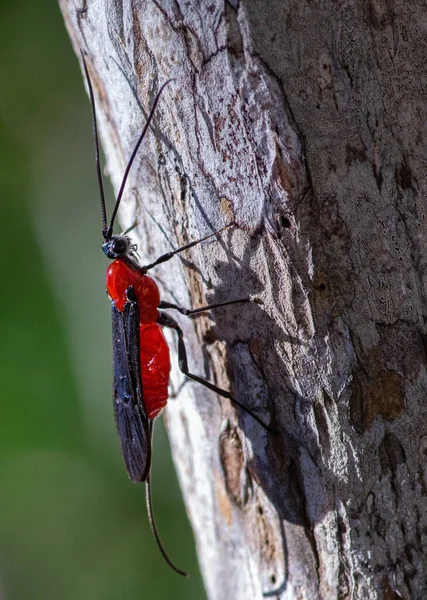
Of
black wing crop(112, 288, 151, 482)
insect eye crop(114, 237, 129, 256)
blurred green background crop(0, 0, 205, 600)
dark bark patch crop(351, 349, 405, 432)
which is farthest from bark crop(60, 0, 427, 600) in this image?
blurred green background crop(0, 0, 205, 600)

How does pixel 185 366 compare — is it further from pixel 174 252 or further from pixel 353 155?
pixel 353 155

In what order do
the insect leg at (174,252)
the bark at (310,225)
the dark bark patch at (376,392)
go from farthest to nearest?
the insect leg at (174,252) → the dark bark patch at (376,392) → the bark at (310,225)

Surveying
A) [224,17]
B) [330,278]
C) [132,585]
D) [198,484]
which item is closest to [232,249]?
[330,278]

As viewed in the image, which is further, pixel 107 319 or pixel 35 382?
pixel 107 319

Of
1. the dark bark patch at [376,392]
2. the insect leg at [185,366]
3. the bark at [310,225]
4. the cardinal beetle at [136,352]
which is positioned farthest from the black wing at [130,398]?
the dark bark patch at [376,392]

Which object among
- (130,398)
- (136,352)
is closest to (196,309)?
(136,352)

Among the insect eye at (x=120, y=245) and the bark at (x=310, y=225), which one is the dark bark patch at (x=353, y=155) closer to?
the bark at (x=310, y=225)

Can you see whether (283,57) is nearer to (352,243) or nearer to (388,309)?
(352,243)
